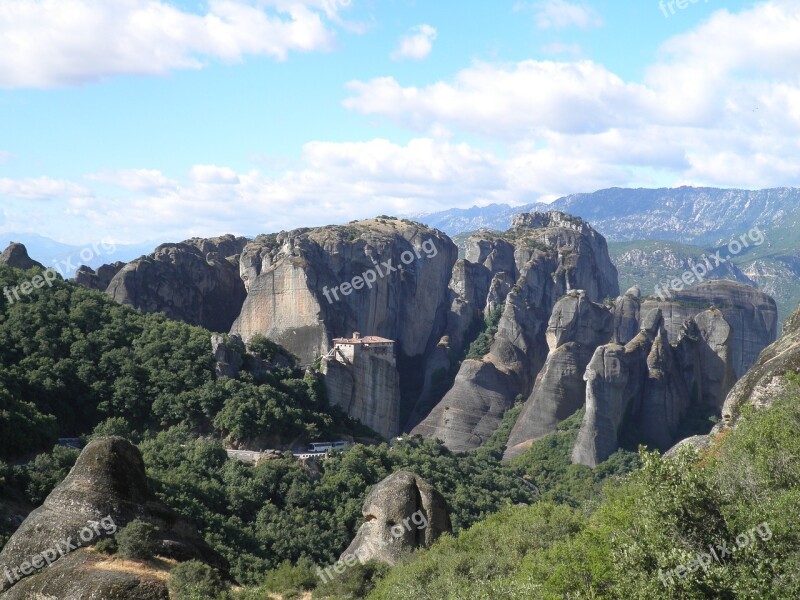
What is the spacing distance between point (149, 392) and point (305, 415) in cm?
827

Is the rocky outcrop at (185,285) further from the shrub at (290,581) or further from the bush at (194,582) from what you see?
the bush at (194,582)

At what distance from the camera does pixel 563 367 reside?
78188 mm

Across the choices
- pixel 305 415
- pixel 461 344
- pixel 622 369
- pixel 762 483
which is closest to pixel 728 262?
pixel 461 344

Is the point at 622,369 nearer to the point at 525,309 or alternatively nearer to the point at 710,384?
the point at 710,384

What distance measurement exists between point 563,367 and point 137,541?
191 feet

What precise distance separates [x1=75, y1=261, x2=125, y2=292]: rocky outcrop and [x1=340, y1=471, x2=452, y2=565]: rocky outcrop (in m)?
53.3

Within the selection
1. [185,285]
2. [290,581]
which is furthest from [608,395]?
[290,581]
